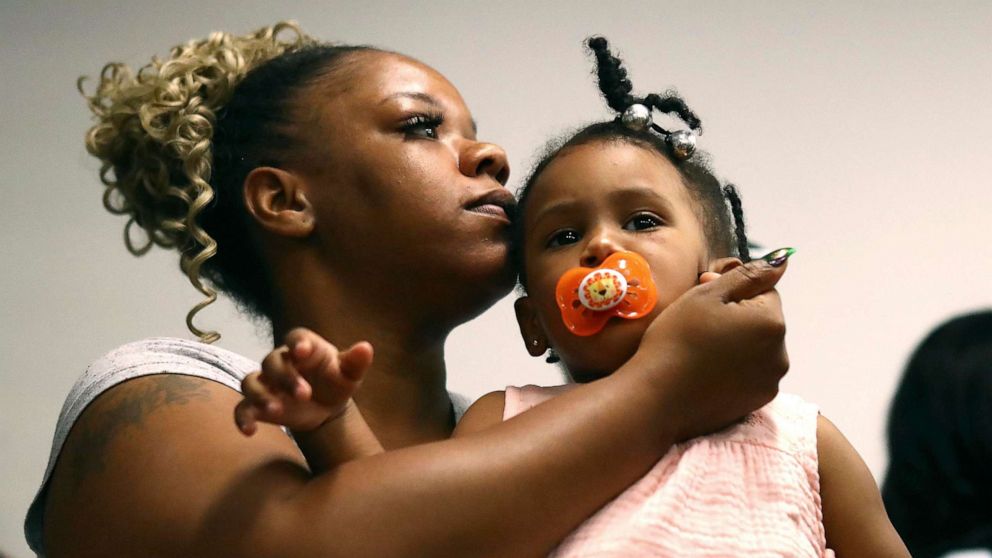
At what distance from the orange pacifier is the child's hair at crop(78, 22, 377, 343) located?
0.41 meters

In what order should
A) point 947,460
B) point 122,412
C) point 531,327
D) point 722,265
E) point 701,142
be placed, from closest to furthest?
point 122,412 < point 722,265 < point 531,327 < point 947,460 < point 701,142

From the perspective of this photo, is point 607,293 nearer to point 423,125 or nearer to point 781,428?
point 781,428

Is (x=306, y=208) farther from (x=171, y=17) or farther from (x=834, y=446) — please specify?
(x=171, y=17)

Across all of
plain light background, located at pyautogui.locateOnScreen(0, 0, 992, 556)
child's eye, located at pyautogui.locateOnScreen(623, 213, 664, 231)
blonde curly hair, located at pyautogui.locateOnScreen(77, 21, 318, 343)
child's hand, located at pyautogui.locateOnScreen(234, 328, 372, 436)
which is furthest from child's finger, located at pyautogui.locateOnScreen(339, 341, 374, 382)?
plain light background, located at pyautogui.locateOnScreen(0, 0, 992, 556)

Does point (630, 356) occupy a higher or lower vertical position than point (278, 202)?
lower

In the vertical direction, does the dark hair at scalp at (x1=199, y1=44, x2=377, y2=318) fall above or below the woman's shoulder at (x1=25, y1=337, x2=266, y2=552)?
above

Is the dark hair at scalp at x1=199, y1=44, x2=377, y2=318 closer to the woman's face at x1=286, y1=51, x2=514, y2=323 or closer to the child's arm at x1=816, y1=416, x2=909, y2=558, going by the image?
the woman's face at x1=286, y1=51, x2=514, y2=323

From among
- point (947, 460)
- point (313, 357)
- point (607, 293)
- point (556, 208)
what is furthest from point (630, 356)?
point (947, 460)

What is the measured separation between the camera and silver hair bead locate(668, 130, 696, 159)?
3.79ft

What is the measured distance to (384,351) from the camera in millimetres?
1148

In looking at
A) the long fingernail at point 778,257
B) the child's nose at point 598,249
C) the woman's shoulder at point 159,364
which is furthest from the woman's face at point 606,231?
the woman's shoulder at point 159,364

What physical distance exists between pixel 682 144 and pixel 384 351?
0.41 m

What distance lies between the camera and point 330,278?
A: 116 centimetres

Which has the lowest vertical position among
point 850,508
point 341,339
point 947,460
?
point 947,460
